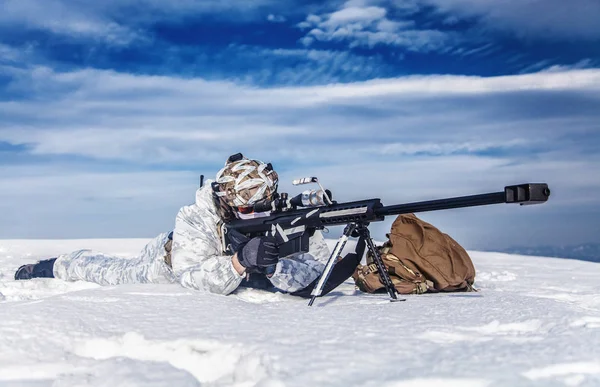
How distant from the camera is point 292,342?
339cm

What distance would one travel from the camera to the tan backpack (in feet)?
19.7

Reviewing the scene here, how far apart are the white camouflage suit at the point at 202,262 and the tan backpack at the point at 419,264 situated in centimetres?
63

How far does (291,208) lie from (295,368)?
8.64ft

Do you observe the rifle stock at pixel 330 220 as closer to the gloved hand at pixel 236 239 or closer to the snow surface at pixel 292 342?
the gloved hand at pixel 236 239

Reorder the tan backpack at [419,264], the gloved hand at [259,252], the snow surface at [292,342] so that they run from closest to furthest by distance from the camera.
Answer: the snow surface at [292,342] → the gloved hand at [259,252] → the tan backpack at [419,264]

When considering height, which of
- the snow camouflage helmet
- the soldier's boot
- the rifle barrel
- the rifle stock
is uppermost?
the snow camouflage helmet

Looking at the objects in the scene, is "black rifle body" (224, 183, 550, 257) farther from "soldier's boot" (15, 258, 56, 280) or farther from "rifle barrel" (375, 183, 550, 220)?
"soldier's boot" (15, 258, 56, 280)

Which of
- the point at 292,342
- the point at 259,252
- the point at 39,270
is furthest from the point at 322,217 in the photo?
the point at 39,270

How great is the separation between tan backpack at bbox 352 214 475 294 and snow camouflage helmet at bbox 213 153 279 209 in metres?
1.49

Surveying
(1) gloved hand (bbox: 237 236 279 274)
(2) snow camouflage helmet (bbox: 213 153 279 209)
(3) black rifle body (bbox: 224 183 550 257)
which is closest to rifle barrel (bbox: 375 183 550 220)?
(3) black rifle body (bbox: 224 183 550 257)

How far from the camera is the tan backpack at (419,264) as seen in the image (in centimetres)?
601

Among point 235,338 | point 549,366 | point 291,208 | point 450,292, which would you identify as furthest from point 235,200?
point 549,366

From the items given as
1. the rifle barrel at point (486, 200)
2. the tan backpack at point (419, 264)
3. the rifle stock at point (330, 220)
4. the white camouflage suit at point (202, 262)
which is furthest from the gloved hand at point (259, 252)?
the tan backpack at point (419, 264)

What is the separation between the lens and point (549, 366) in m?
2.90
